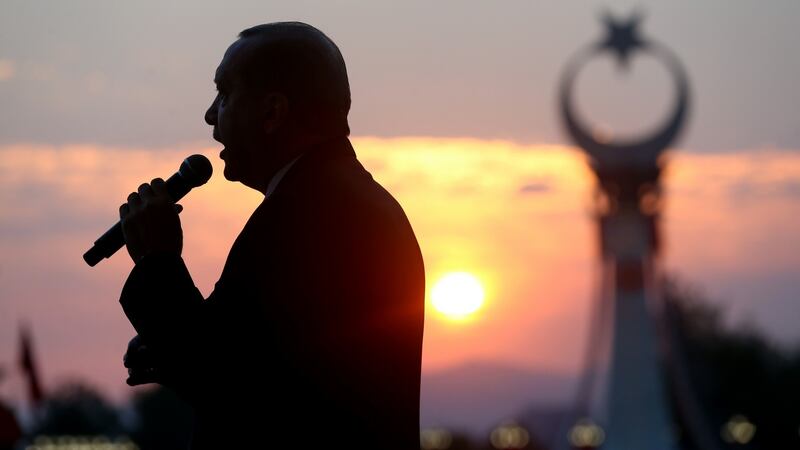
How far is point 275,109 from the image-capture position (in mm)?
5223

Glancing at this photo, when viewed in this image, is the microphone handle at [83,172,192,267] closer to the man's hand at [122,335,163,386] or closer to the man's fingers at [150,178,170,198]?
the man's fingers at [150,178,170,198]

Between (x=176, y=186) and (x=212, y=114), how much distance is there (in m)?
0.26

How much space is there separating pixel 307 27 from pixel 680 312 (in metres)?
117

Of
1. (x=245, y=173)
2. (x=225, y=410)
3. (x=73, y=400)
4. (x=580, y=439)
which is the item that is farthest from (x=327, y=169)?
(x=73, y=400)

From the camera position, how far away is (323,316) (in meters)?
5.04

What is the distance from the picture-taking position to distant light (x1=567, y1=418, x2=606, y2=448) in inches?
2416

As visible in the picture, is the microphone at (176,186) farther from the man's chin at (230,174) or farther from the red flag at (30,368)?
the red flag at (30,368)

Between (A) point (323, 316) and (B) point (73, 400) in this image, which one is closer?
(A) point (323, 316)

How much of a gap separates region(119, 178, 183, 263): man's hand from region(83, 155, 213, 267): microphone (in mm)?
33

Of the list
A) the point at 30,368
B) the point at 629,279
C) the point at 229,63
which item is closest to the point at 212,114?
the point at 229,63

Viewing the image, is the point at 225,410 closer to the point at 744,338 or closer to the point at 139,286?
the point at 139,286

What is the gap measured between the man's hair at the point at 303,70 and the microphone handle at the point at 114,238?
0.98 ft

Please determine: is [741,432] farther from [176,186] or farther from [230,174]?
[176,186]

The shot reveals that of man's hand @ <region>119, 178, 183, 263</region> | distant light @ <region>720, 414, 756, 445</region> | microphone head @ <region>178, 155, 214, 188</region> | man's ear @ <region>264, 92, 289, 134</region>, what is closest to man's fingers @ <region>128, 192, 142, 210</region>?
man's hand @ <region>119, 178, 183, 263</region>
